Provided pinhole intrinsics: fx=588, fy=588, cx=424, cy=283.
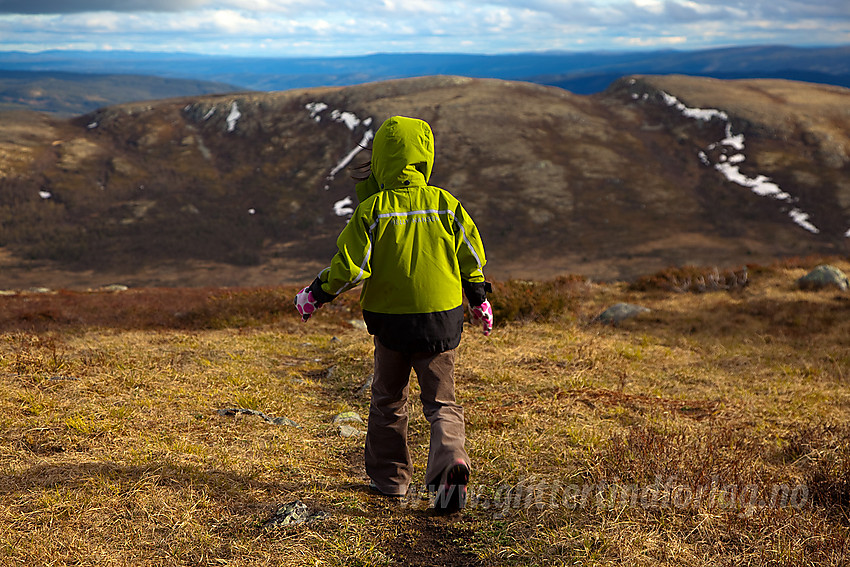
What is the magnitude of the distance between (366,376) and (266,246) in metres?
67.0

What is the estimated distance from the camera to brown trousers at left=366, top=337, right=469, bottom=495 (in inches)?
159

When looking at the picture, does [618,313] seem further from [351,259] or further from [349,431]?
[351,259]

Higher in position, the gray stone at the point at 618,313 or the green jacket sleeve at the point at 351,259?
the green jacket sleeve at the point at 351,259

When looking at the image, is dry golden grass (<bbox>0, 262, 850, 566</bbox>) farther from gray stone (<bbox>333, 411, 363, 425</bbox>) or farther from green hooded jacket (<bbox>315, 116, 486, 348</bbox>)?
green hooded jacket (<bbox>315, 116, 486, 348</bbox>)

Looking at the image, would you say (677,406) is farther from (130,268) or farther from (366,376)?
(130,268)

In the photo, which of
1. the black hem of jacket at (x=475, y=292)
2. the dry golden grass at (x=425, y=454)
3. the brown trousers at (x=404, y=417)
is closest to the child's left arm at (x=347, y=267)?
the brown trousers at (x=404, y=417)

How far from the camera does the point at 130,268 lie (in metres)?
66.1

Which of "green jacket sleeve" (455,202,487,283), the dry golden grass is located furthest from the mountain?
"green jacket sleeve" (455,202,487,283)

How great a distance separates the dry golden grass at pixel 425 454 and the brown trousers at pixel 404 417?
0.26 metres

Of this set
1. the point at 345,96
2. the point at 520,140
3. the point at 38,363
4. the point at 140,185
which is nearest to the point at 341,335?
the point at 38,363

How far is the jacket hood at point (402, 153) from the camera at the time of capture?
4129 millimetres

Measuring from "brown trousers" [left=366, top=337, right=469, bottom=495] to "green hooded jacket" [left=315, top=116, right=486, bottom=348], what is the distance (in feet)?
1.06

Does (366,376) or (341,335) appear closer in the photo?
(366,376)

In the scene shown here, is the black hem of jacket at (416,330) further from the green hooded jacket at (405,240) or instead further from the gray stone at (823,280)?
the gray stone at (823,280)
